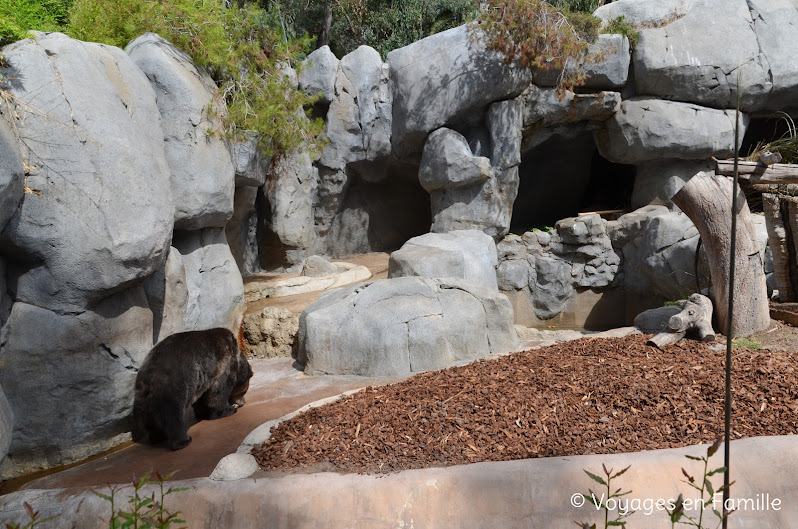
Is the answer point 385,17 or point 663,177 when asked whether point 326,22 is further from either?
point 663,177

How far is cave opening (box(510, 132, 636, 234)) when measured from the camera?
16.2m

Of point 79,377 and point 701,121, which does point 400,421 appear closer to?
point 79,377

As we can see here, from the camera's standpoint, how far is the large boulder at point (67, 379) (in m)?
4.60

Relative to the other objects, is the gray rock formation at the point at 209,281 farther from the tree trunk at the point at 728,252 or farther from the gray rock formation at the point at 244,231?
the tree trunk at the point at 728,252

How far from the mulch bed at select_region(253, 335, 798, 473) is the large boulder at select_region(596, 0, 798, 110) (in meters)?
8.51

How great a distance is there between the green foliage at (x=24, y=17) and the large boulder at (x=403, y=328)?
3618 millimetres

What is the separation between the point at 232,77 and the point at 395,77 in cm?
504

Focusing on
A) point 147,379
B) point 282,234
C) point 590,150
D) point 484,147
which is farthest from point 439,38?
point 147,379

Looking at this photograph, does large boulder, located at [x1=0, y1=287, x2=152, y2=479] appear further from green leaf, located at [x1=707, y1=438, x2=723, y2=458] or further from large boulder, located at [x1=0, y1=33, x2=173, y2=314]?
green leaf, located at [x1=707, y1=438, x2=723, y2=458]

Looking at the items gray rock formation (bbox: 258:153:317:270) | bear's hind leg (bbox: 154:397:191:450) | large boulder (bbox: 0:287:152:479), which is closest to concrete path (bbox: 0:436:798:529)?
bear's hind leg (bbox: 154:397:191:450)

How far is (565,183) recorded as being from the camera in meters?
16.9

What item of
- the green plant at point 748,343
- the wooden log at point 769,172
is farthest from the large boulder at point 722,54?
the green plant at point 748,343

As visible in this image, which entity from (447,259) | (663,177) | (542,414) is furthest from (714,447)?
(663,177)

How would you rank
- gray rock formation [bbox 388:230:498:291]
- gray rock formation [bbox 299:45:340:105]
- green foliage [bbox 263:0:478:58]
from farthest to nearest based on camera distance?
1. green foliage [bbox 263:0:478:58]
2. gray rock formation [bbox 299:45:340:105]
3. gray rock formation [bbox 388:230:498:291]
